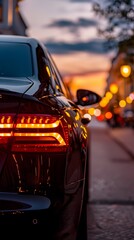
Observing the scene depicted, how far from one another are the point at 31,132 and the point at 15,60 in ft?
3.89

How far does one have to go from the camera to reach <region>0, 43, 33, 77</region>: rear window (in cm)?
464

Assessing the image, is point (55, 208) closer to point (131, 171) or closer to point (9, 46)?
point (9, 46)

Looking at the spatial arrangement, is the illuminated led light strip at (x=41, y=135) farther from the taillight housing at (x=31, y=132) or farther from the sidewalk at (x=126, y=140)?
the sidewalk at (x=126, y=140)

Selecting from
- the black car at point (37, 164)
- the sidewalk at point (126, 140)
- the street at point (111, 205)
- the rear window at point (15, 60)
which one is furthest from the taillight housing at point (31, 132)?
the sidewalk at point (126, 140)

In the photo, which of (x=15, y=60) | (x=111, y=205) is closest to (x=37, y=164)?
(x=15, y=60)

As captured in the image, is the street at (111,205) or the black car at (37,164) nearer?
the black car at (37,164)

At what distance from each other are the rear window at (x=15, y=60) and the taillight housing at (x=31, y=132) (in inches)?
32.4

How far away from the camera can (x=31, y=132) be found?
3789 mm

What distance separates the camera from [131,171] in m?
14.9

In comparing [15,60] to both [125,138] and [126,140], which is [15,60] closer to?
[126,140]

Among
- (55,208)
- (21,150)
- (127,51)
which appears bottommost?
(127,51)

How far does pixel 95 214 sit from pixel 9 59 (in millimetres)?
3467

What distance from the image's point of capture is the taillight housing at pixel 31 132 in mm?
3740

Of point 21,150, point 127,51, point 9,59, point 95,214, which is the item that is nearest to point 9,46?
point 9,59
